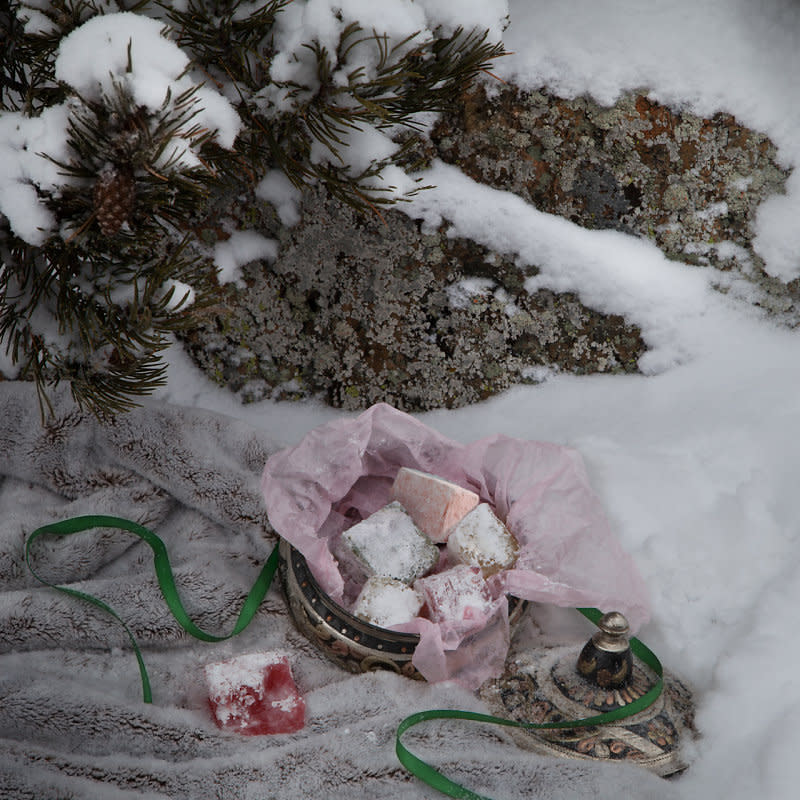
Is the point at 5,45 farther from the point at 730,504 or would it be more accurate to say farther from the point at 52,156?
the point at 730,504

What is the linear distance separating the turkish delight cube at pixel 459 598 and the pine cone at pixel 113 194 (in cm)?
55

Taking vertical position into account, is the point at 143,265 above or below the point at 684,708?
above

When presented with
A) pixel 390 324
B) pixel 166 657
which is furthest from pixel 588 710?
pixel 390 324

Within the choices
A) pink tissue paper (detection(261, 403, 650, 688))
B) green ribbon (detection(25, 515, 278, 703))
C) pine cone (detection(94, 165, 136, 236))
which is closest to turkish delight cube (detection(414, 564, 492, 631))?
pink tissue paper (detection(261, 403, 650, 688))

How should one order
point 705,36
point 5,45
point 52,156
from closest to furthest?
1. point 52,156
2. point 5,45
3. point 705,36

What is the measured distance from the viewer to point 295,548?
38.9 inches

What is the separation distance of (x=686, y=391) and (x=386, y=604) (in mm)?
582

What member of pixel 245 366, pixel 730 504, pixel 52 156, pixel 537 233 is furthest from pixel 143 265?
pixel 730 504

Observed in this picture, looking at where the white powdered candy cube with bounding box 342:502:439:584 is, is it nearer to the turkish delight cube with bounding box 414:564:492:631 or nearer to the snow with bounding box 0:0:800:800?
the turkish delight cube with bounding box 414:564:492:631

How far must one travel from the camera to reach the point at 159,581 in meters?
1.00

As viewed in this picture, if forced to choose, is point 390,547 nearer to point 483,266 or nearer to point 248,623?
point 248,623

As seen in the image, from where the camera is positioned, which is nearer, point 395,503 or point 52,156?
point 52,156

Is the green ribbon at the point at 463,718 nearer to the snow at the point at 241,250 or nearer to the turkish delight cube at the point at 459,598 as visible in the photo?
the turkish delight cube at the point at 459,598

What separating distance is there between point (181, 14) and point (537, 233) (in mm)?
575
